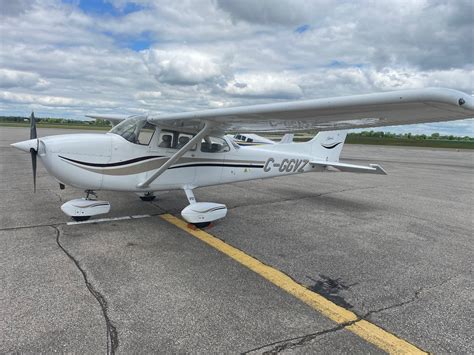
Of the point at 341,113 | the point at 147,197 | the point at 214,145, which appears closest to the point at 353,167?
the point at 214,145

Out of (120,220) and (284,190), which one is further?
(284,190)

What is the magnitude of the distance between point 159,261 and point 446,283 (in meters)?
3.37

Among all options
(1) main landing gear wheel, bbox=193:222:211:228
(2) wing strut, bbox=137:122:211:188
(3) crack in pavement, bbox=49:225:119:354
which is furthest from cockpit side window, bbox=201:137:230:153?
(3) crack in pavement, bbox=49:225:119:354

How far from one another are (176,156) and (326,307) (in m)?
3.63

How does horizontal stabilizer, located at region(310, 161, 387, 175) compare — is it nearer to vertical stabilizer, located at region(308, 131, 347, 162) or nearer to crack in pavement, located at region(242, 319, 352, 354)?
vertical stabilizer, located at region(308, 131, 347, 162)

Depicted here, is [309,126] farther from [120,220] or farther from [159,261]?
[120,220]

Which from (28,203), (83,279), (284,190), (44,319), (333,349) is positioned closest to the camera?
(333,349)

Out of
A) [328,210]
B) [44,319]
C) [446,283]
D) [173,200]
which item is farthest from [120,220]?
[446,283]

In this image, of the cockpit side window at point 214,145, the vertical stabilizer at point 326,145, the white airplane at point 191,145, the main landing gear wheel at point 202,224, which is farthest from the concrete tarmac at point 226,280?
the vertical stabilizer at point 326,145

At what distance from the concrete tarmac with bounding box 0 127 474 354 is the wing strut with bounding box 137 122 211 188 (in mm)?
700

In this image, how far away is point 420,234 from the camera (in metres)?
5.99

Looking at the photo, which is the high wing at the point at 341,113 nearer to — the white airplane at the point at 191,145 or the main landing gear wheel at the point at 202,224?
the white airplane at the point at 191,145

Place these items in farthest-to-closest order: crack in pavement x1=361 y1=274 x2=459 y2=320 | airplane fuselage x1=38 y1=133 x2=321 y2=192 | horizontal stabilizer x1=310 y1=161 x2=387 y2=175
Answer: horizontal stabilizer x1=310 y1=161 x2=387 y2=175 → airplane fuselage x1=38 y1=133 x2=321 y2=192 → crack in pavement x1=361 y1=274 x2=459 y2=320

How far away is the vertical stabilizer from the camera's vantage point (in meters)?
9.23
